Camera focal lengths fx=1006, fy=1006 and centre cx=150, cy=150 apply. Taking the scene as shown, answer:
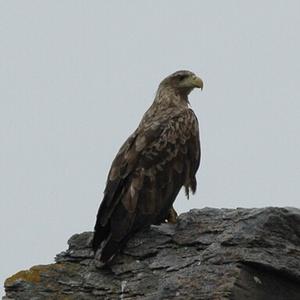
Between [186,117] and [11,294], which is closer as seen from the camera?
[11,294]

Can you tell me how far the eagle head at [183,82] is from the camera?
15055 millimetres

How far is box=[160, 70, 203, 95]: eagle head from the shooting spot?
49.4 ft

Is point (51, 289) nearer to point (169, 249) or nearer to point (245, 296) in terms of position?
point (169, 249)

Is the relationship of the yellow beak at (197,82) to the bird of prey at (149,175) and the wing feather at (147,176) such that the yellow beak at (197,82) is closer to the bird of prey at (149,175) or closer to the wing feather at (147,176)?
the bird of prey at (149,175)

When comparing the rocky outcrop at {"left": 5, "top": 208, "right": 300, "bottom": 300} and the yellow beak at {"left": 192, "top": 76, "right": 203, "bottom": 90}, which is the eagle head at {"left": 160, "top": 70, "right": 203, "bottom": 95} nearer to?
the yellow beak at {"left": 192, "top": 76, "right": 203, "bottom": 90}

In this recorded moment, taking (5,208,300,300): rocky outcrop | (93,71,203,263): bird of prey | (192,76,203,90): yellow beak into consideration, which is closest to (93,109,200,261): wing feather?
(93,71,203,263): bird of prey

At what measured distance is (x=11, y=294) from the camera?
1164 cm

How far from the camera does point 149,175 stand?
13336mm

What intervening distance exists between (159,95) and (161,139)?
1.71 m

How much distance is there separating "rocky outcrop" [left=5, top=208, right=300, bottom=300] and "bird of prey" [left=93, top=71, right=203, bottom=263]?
269 mm

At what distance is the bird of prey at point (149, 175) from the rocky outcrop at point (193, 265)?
0.27 m

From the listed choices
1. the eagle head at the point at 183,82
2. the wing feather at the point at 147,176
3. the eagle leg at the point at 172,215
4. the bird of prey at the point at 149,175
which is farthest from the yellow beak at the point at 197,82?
the eagle leg at the point at 172,215

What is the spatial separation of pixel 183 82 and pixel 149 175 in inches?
92.9

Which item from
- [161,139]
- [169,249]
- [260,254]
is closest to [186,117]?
[161,139]
